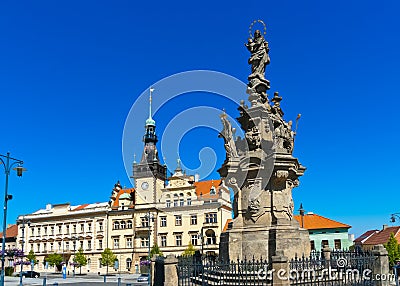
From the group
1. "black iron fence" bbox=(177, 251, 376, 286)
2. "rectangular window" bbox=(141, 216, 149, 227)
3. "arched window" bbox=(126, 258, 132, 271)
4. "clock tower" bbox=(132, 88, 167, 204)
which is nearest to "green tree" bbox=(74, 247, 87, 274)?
"arched window" bbox=(126, 258, 132, 271)

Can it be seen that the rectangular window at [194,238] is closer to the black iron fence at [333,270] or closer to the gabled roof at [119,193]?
the gabled roof at [119,193]

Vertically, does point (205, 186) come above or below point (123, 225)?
above

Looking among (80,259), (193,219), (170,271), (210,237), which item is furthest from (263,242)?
(80,259)

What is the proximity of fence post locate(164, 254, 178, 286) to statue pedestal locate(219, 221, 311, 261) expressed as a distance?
2.33 meters

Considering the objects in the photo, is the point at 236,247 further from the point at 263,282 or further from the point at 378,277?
the point at 378,277

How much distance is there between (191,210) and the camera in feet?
206

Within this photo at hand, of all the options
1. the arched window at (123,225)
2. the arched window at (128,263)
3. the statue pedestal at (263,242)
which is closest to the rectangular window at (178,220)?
the arched window at (123,225)

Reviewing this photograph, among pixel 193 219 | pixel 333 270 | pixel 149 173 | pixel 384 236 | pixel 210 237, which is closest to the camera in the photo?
pixel 333 270

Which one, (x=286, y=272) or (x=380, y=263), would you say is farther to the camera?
(x=380, y=263)

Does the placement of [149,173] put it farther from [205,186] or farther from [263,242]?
[263,242]

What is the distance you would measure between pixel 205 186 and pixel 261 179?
171 ft

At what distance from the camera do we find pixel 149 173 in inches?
2781

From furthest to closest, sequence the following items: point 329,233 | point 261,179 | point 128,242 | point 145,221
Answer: point 128,242, point 145,221, point 329,233, point 261,179

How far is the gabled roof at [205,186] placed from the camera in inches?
2525
